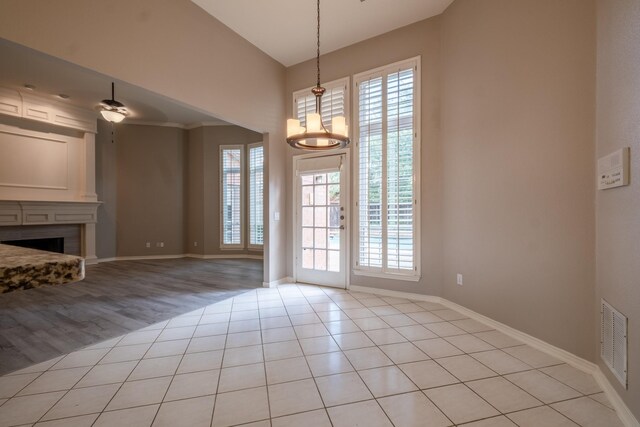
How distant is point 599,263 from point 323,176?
132 inches

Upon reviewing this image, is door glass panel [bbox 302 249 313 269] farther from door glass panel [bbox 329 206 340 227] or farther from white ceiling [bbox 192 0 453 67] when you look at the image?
white ceiling [bbox 192 0 453 67]

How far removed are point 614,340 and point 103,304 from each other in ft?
17.1

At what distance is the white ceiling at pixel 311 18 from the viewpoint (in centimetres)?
360

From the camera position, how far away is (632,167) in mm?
1726

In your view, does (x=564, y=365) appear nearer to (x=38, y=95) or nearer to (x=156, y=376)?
(x=156, y=376)

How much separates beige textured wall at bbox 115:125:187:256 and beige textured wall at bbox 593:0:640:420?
27.2 ft

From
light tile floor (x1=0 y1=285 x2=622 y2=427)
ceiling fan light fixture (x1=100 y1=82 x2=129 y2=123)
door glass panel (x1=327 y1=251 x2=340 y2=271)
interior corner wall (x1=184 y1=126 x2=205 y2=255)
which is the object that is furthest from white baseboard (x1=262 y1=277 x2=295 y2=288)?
ceiling fan light fixture (x1=100 y1=82 x2=129 y2=123)

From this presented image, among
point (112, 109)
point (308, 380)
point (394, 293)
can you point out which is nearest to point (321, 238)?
point (394, 293)

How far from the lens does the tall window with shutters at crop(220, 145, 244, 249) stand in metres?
7.89

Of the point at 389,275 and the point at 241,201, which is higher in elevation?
the point at 241,201

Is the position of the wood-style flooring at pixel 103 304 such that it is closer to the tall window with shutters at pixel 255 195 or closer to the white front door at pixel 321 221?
the white front door at pixel 321 221

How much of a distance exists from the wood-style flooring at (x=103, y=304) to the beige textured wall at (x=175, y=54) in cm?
129

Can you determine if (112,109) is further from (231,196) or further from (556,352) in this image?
(556,352)

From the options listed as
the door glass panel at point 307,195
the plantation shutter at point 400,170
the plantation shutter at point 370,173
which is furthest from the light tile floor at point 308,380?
the door glass panel at point 307,195
